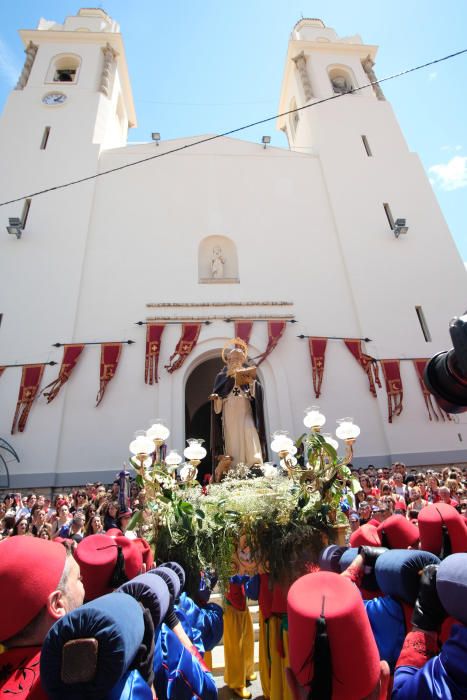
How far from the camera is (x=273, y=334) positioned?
458 inches

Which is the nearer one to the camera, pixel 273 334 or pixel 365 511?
pixel 365 511

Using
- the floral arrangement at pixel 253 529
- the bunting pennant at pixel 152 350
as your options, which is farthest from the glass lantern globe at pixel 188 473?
the bunting pennant at pixel 152 350

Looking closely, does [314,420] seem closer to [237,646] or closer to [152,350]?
[237,646]

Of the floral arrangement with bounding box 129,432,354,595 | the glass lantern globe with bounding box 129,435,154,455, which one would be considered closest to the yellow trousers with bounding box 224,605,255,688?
the floral arrangement with bounding box 129,432,354,595

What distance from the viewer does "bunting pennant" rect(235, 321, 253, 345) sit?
11.5m

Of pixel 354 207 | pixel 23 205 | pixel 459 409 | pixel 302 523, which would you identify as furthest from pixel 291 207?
pixel 459 409

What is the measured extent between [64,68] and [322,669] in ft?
71.9

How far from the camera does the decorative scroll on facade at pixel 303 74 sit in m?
16.6

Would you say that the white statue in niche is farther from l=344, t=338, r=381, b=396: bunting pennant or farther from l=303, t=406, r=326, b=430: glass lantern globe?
l=303, t=406, r=326, b=430: glass lantern globe

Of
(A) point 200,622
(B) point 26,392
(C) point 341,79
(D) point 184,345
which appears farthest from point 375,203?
(A) point 200,622

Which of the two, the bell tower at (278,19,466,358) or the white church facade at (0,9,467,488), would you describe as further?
the bell tower at (278,19,466,358)

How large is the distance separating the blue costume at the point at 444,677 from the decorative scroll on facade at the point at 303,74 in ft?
62.2

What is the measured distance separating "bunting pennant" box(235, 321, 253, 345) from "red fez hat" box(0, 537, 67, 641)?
33.6ft

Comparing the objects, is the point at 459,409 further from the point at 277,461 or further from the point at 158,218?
the point at 158,218
